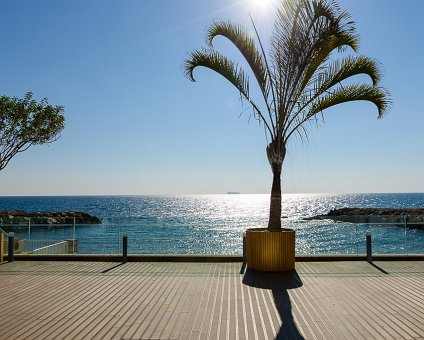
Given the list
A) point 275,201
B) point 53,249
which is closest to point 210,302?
point 275,201

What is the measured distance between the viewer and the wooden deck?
18.7 feet

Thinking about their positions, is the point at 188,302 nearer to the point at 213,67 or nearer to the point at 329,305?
the point at 329,305

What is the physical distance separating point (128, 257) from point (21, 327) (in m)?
5.49

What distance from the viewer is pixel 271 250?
9688 millimetres

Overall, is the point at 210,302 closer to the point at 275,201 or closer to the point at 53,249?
the point at 275,201

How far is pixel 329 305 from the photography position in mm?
6926

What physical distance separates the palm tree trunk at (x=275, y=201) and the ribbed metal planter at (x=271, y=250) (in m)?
0.32

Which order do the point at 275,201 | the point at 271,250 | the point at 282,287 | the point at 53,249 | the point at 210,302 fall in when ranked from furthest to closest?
1. the point at 53,249
2. the point at 275,201
3. the point at 271,250
4. the point at 282,287
5. the point at 210,302

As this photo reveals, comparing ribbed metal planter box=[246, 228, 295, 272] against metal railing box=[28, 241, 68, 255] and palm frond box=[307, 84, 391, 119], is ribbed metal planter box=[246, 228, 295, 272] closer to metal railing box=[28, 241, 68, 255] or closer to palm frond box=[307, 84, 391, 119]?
palm frond box=[307, 84, 391, 119]

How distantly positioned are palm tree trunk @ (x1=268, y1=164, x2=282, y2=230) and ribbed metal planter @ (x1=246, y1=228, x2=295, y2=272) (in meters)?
0.32

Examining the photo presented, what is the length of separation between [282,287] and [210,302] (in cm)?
187

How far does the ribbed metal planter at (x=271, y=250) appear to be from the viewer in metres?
9.70

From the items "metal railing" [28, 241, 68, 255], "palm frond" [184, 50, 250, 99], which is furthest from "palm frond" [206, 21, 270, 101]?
"metal railing" [28, 241, 68, 255]

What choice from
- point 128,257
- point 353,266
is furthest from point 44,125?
point 353,266
